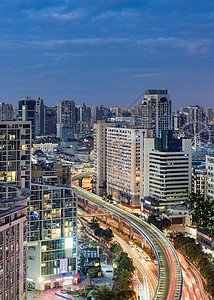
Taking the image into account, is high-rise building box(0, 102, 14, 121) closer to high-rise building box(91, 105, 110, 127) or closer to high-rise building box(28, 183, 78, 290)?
high-rise building box(91, 105, 110, 127)

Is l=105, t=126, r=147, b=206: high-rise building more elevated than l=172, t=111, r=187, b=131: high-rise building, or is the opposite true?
l=172, t=111, r=187, b=131: high-rise building

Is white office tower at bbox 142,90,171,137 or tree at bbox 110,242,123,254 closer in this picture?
tree at bbox 110,242,123,254

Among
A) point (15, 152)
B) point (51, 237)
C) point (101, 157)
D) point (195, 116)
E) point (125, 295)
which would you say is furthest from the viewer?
point (195, 116)

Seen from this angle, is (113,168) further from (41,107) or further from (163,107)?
(41,107)

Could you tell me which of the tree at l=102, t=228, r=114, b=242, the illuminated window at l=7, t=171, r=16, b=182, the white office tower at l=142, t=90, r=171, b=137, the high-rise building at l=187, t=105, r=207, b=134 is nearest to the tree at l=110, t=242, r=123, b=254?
the tree at l=102, t=228, r=114, b=242

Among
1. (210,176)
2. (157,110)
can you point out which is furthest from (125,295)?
(157,110)

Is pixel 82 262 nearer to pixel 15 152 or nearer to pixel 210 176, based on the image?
pixel 15 152
